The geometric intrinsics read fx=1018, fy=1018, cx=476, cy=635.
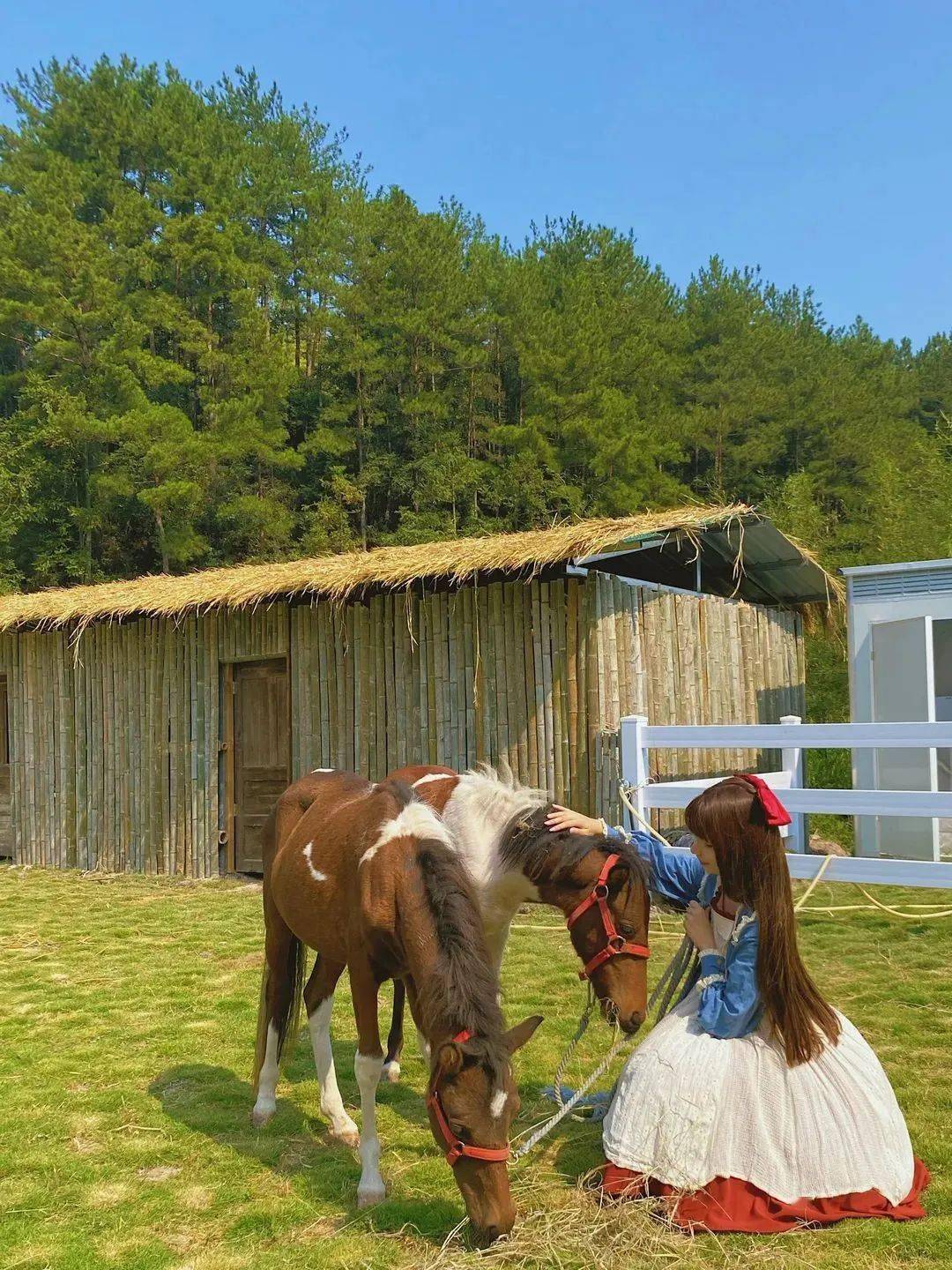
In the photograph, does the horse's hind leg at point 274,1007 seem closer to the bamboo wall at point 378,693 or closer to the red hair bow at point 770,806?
the red hair bow at point 770,806

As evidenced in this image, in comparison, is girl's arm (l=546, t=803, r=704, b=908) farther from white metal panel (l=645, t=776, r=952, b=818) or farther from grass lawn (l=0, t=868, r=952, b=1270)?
white metal panel (l=645, t=776, r=952, b=818)

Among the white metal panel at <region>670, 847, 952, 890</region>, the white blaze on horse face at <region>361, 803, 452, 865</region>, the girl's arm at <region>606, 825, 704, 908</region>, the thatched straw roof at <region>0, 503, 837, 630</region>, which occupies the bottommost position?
the white metal panel at <region>670, 847, 952, 890</region>

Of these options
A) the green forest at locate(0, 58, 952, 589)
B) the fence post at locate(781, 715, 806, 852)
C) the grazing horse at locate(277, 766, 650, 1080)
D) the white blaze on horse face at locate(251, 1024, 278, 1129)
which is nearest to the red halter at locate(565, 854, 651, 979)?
the grazing horse at locate(277, 766, 650, 1080)

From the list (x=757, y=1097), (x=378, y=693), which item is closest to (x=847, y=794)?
(x=757, y=1097)

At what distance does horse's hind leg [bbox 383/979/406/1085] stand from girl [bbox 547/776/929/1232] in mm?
1423

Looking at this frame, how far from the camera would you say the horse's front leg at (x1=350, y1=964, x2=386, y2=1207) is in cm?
306

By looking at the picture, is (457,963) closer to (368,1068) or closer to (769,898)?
(368,1068)

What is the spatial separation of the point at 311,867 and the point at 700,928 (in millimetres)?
1356

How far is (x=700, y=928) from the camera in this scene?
312 cm

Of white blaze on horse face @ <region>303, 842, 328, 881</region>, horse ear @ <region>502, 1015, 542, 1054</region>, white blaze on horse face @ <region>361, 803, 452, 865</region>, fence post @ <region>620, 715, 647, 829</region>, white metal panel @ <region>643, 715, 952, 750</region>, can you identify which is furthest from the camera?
fence post @ <region>620, 715, 647, 829</region>

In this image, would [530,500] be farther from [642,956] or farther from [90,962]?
[642,956]

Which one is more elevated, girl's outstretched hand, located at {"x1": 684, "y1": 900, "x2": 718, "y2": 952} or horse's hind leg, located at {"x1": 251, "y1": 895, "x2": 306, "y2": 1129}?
girl's outstretched hand, located at {"x1": 684, "y1": 900, "x2": 718, "y2": 952}

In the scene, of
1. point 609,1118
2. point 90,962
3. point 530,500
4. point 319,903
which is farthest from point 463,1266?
point 530,500

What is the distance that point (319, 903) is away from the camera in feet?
11.5
